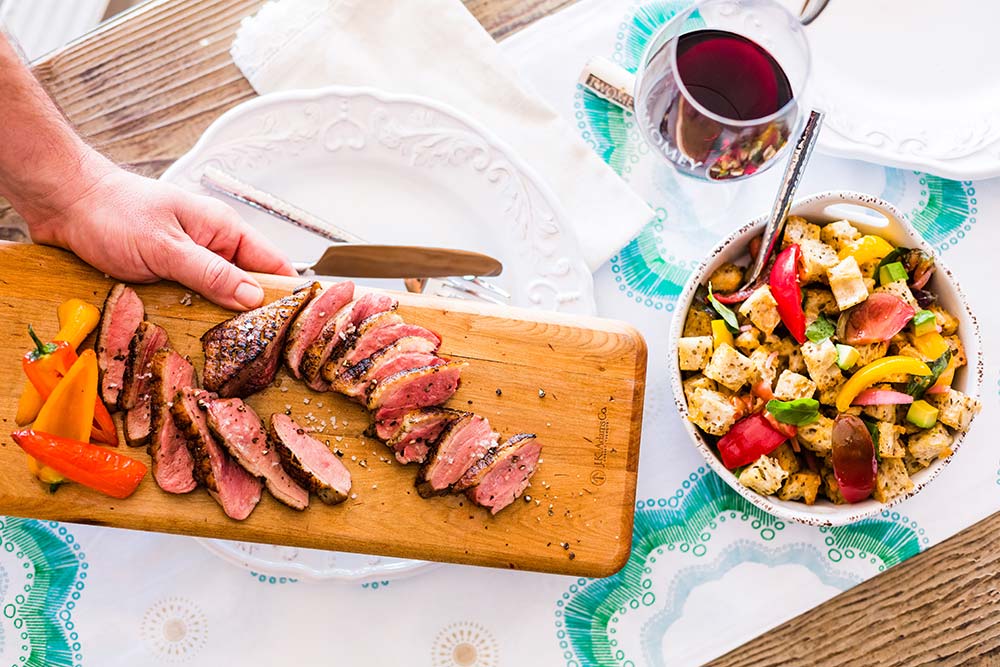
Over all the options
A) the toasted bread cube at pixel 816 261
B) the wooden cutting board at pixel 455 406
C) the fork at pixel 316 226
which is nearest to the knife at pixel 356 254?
the fork at pixel 316 226

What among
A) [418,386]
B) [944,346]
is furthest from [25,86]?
[944,346]

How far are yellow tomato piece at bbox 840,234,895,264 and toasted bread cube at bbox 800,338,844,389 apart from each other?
224mm

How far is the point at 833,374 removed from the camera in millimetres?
1808

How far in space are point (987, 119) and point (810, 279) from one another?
737mm

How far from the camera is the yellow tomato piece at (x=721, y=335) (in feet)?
6.13

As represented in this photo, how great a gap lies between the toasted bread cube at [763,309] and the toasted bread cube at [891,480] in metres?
0.41

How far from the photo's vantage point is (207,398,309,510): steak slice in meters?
1.75

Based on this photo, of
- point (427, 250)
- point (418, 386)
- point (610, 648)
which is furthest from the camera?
point (610, 648)

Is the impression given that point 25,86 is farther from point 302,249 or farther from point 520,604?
point 520,604

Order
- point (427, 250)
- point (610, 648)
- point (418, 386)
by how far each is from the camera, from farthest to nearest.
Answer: point (610, 648), point (427, 250), point (418, 386)

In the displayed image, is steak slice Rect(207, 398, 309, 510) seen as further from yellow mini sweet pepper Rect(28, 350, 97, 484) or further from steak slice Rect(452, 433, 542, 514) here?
steak slice Rect(452, 433, 542, 514)

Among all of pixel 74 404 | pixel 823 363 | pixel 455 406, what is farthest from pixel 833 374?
pixel 74 404

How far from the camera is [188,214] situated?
1893 mm

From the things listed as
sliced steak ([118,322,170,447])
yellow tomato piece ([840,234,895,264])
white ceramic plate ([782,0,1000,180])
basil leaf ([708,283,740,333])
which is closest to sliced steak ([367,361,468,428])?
sliced steak ([118,322,170,447])
